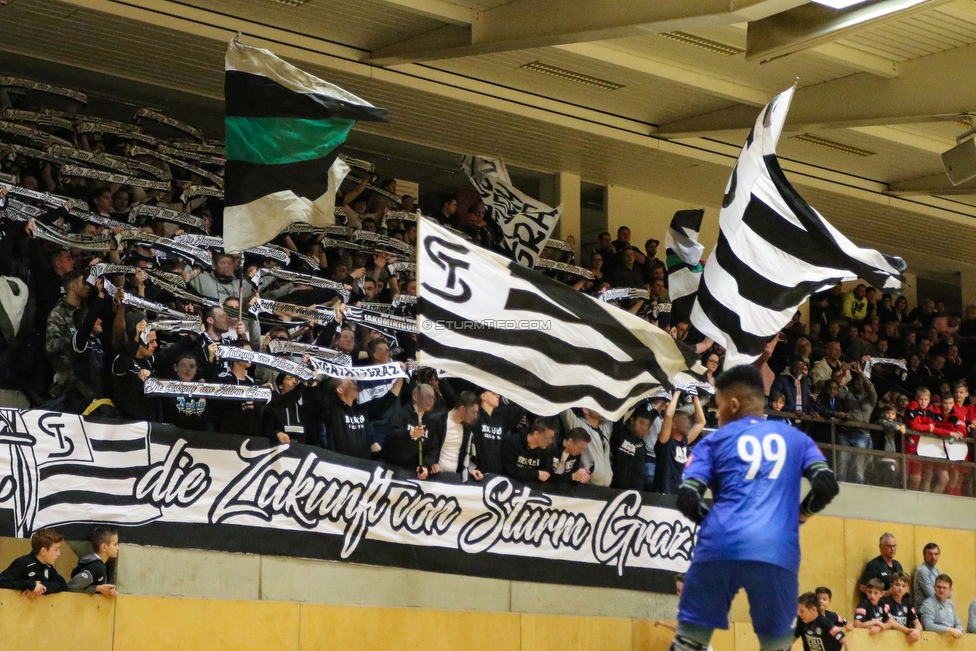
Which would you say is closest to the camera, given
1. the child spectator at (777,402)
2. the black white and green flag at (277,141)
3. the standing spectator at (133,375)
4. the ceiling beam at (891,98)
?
the standing spectator at (133,375)

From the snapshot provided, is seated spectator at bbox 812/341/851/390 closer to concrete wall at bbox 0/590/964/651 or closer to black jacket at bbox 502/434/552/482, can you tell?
concrete wall at bbox 0/590/964/651

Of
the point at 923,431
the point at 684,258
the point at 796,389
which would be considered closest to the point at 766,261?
the point at 684,258

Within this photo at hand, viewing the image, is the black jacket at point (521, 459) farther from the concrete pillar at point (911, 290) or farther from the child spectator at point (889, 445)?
the concrete pillar at point (911, 290)

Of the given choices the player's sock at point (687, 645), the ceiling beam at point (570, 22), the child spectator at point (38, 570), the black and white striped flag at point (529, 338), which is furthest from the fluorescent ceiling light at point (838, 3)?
the child spectator at point (38, 570)

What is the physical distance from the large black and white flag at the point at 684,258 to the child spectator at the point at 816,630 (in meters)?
3.99

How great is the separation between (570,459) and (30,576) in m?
5.78

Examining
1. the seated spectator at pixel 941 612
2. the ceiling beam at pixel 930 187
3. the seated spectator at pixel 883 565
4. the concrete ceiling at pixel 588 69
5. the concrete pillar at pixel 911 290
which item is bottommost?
the seated spectator at pixel 941 612

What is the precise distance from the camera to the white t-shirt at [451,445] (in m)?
13.1

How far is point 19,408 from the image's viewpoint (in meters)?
11.6

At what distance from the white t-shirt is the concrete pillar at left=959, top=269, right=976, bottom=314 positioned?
695 inches

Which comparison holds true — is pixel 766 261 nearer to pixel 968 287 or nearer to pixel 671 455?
pixel 671 455

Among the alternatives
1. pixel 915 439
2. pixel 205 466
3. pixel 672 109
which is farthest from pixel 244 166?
pixel 915 439

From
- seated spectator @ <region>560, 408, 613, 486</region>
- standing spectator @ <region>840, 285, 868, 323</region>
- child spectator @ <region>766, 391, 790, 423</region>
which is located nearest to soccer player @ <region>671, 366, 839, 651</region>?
seated spectator @ <region>560, 408, 613, 486</region>

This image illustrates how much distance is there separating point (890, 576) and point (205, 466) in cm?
927
